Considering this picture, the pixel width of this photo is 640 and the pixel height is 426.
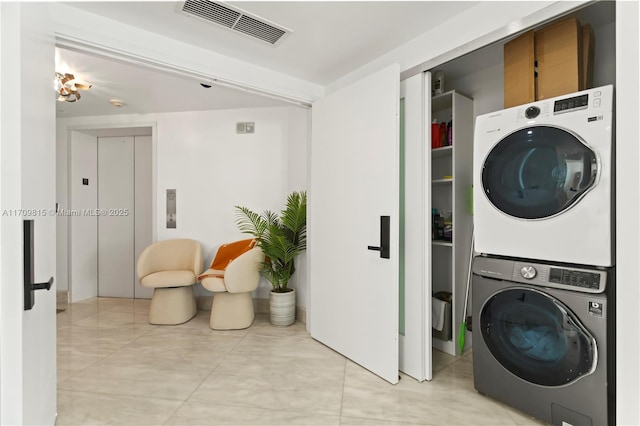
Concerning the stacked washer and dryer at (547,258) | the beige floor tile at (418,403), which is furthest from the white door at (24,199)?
the stacked washer and dryer at (547,258)

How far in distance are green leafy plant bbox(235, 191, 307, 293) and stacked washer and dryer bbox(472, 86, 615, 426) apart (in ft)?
5.99

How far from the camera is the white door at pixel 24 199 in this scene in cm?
92

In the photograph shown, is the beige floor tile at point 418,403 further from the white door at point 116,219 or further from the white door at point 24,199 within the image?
the white door at point 116,219

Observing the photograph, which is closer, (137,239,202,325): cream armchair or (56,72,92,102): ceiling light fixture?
(56,72,92,102): ceiling light fixture

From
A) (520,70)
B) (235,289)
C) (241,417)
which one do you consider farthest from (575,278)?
(235,289)

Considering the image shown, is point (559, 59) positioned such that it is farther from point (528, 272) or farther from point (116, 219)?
point (116, 219)

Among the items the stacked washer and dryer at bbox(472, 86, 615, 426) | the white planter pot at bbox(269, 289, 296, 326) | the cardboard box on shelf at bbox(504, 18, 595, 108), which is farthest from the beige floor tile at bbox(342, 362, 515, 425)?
the cardboard box on shelf at bbox(504, 18, 595, 108)

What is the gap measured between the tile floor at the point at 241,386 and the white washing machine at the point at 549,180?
977mm

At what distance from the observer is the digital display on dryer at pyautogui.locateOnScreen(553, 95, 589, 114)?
5.10ft

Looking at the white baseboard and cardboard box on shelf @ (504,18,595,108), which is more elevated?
cardboard box on shelf @ (504,18,595,108)

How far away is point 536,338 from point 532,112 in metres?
1.19

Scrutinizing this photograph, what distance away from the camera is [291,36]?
2.17 meters

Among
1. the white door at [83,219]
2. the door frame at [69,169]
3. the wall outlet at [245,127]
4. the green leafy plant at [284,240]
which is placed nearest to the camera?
the green leafy plant at [284,240]

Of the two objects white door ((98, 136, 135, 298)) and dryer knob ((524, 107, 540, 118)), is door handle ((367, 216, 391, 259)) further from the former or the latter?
white door ((98, 136, 135, 298))
